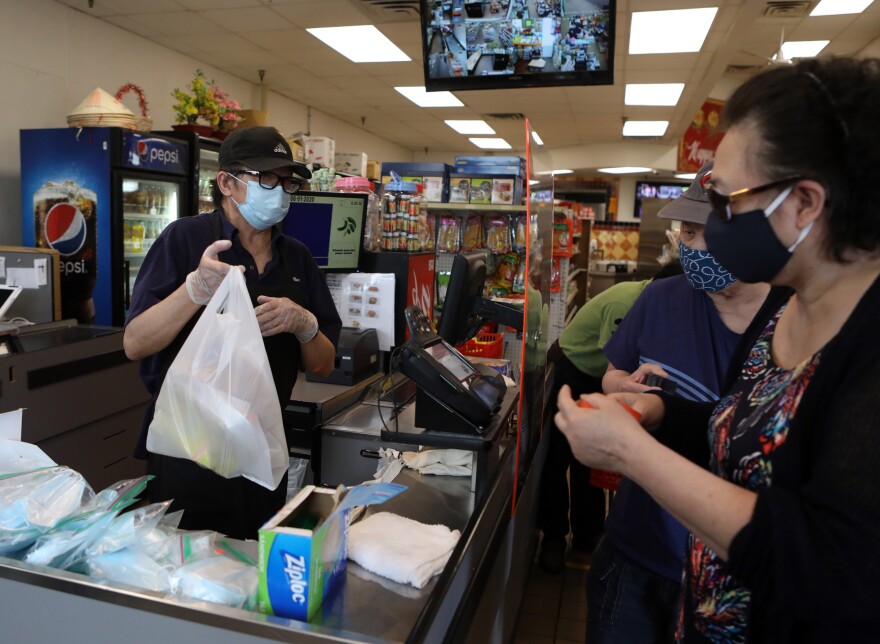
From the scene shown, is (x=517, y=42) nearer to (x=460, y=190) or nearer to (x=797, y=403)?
A: (x=460, y=190)

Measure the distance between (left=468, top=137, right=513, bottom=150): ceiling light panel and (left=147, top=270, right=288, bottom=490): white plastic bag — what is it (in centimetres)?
1225

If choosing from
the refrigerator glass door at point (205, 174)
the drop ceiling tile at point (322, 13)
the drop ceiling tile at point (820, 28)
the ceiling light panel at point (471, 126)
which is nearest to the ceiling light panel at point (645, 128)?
the ceiling light panel at point (471, 126)

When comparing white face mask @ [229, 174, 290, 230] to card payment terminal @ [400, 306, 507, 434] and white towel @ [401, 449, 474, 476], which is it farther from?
white towel @ [401, 449, 474, 476]

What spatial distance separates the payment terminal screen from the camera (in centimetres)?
174

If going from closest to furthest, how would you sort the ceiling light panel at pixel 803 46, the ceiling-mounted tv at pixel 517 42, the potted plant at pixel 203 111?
the ceiling-mounted tv at pixel 517 42, the potted plant at pixel 203 111, the ceiling light panel at pixel 803 46

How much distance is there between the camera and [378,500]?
128cm

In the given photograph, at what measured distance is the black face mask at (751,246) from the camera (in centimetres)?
103

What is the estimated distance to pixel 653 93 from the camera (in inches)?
337

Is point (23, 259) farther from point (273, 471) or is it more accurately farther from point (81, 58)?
point (273, 471)

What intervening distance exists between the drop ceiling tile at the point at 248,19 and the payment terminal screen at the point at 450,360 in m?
4.89

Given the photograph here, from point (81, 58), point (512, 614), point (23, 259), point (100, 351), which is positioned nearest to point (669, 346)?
point (512, 614)

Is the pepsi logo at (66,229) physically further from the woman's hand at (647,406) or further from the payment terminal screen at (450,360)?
the woman's hand at (647,406)

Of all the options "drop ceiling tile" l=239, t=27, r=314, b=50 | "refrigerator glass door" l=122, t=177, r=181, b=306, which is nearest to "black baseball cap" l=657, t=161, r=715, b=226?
"refrigerator glass door" l=122, t=177, r=181, b=306

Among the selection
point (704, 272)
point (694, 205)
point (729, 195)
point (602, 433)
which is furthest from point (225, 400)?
point (694, 205)
